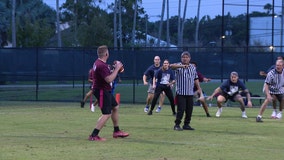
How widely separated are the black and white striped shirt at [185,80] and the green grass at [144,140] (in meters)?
0.97

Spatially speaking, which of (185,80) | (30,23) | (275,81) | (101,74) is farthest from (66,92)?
(101,74)

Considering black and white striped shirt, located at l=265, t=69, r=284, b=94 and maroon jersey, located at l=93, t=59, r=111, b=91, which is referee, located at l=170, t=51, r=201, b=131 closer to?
maroon jersey, located at l=93, t=59, r=111, b=91

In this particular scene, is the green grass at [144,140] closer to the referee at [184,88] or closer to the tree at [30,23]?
the referee at [184,88]

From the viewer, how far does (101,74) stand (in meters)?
12.3

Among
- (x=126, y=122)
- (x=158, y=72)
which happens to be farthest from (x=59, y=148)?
(x=158, y=72)

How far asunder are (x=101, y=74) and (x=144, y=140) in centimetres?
164

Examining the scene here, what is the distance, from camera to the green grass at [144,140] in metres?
10.5

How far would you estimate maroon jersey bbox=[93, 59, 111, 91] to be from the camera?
12.3m

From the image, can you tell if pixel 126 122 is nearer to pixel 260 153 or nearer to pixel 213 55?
pixel 260 153

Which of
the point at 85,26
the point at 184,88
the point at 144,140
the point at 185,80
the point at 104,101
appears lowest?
the point at 144,140

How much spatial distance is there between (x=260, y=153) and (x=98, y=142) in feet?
10.5

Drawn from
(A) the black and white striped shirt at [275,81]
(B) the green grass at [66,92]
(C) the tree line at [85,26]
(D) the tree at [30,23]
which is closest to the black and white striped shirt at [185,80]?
(A) the black and white striped shirt at [275,81]

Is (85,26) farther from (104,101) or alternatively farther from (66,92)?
(104,101)

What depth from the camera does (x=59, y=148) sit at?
11219 millimetres
